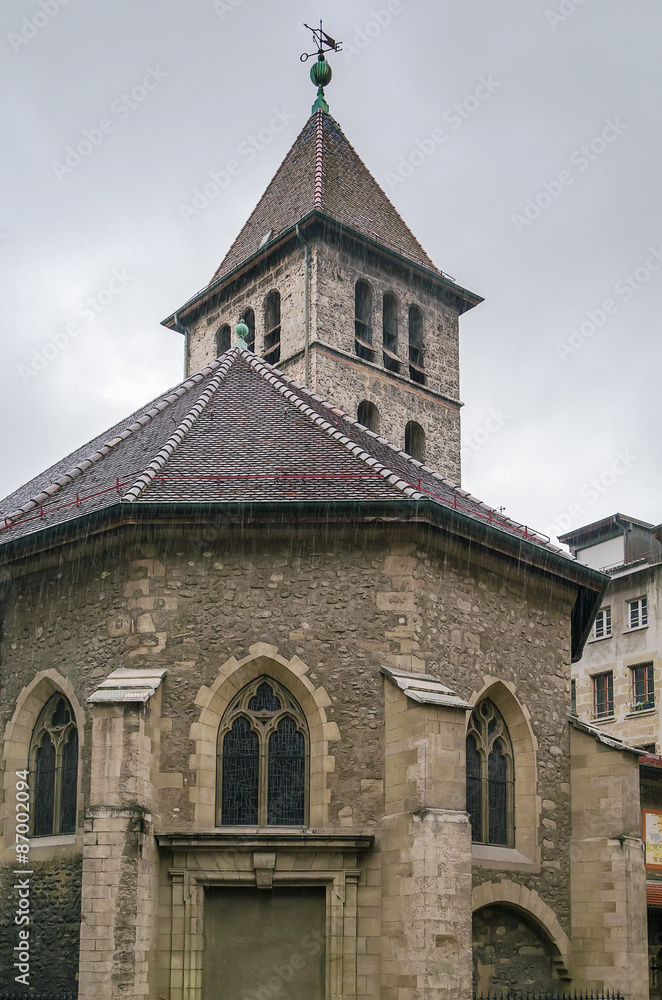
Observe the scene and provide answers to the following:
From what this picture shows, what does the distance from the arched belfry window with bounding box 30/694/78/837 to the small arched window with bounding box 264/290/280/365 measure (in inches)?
611

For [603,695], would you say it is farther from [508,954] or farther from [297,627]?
[297,627]

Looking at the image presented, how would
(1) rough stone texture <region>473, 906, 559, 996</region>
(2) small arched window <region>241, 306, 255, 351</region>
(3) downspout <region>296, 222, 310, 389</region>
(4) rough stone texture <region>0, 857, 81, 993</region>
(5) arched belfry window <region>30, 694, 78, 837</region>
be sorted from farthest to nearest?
(2) small arched window <region>241, 306, 255, 351</region>, (3) downspout <region>296, 222, 310, 389</region>, (5) arched belfry window <region>30, 694, 78, 837</region>, (1) rough stone texture <region>473, 906, 559, 996</region>, (4) rough stone texture <region>0, 857, 81, 993</region>

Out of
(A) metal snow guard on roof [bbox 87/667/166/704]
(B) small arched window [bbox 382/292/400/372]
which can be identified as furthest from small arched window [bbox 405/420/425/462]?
(A) metal snow guard on roof [bbox 87/667/166/704]

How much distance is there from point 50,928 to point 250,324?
19.7m

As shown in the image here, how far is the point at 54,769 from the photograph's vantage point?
51.5 feet

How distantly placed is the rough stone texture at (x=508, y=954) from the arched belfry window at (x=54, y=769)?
5.40 m

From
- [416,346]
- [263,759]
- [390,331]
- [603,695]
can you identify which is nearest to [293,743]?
[263,759]

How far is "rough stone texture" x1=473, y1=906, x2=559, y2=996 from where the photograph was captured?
597 inches

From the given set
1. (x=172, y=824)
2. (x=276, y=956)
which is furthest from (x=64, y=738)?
(x=276, y=956)

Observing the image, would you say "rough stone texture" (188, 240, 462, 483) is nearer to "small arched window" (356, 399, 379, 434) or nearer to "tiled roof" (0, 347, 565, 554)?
"small arched window" (356, 399, 379, 434)

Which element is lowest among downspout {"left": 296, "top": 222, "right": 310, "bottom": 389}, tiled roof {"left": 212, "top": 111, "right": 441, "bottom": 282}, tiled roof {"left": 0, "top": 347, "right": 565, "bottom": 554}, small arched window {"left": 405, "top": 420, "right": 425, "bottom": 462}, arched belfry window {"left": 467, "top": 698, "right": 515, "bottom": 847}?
arched belfry window {"left": 467, "top": 698, "right": 515, "bottom": 847}

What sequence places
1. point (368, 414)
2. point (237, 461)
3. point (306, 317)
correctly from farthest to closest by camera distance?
point (368, 414)
point (306, 317)
point (237, 461)

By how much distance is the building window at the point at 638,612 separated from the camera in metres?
37.5

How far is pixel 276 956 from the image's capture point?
13.9 metres
